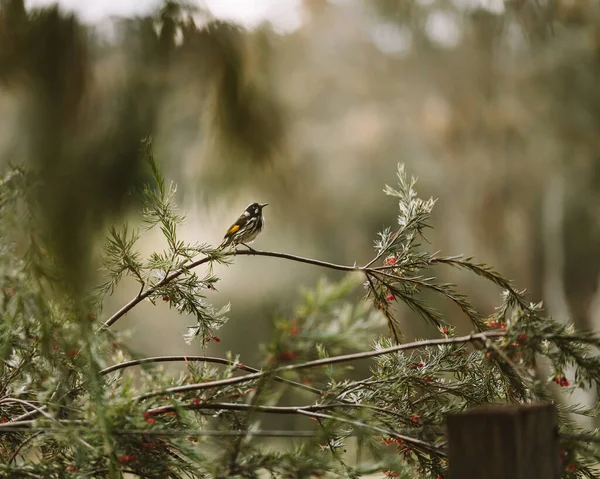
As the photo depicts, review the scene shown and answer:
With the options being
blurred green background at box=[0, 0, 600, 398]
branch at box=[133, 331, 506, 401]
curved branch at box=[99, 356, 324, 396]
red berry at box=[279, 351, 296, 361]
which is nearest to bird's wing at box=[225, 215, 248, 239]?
curved branch at box=[99, 356, 324, 396]

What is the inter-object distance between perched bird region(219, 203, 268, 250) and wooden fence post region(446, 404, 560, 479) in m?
0.52

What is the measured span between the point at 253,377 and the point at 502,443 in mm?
277

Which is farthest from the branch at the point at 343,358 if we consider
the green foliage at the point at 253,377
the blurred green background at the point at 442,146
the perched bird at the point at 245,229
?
the blurred green background at the point at 442,146

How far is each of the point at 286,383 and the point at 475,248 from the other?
3.15 meters

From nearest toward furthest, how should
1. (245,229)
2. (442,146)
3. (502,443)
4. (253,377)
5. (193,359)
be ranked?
(502,443) → (253,377) → (193,359) → (245,229) → (442,146)

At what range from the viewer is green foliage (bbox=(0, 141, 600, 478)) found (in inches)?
24.1

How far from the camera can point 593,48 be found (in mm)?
3453

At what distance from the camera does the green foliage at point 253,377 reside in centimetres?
61

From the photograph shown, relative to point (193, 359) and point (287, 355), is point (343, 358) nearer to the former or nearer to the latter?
point (287, 355)

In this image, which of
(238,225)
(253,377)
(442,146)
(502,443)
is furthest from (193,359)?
(442,146)

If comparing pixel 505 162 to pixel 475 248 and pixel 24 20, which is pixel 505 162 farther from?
pixel 24 20

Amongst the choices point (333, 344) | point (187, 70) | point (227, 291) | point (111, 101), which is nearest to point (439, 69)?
point (227, 291)

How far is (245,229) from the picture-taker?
102cm

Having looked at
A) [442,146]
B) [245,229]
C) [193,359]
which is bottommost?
[193,359]
